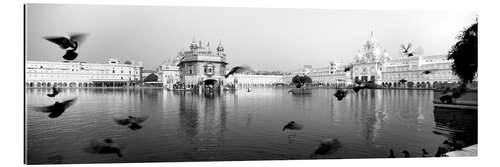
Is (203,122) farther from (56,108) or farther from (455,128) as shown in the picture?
(455,128)

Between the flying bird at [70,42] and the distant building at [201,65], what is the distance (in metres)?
1.34

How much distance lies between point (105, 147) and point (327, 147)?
2894 mm

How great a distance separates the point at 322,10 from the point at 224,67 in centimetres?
187

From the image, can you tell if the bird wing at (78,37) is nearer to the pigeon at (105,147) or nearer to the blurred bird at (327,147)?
the pigeon at (105,147)

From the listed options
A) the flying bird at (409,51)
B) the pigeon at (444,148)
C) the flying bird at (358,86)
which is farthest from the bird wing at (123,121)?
the flying bird at (409,51)

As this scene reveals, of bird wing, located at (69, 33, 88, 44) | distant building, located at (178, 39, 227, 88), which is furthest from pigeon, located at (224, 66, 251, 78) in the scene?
bird wing, located at (69, 33, 88, 44)

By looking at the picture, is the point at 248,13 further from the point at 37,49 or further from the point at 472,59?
the point at 472,59

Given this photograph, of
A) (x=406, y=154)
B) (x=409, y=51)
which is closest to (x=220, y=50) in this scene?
(x=406, y=154)

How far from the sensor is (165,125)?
4.59 meters

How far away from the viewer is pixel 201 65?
5.72 metres

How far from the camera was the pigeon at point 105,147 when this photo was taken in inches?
144

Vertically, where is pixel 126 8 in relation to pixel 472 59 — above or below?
above

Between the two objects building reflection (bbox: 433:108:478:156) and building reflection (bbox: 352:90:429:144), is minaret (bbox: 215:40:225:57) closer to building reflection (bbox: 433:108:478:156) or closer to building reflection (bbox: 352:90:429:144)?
building reflection (bbox: 352:90:429:144)
